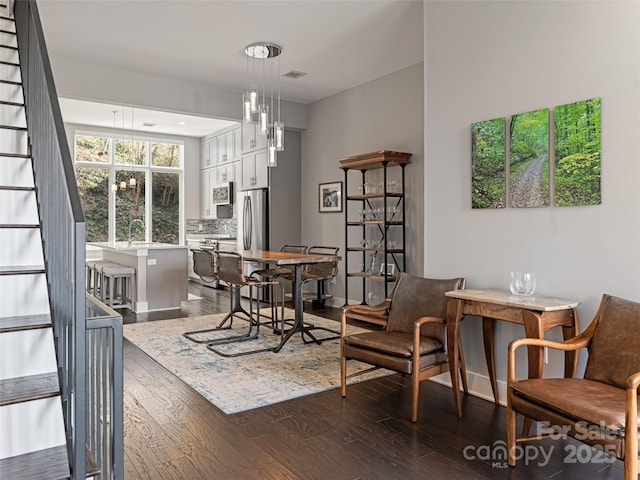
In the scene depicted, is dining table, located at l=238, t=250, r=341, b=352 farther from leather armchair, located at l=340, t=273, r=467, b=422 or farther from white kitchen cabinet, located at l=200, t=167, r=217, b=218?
white kitchen cabinet, located at l=200, t=167, r=217, b=218

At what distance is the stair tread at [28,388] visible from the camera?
180 cm

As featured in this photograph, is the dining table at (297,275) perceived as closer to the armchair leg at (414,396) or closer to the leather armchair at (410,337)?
the leather armchair at (410,337)

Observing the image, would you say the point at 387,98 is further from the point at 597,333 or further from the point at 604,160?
the point at 597,333

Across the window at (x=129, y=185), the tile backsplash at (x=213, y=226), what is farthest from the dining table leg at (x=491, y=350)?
the window at (x=129, y=185)

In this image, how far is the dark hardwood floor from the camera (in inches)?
91.3

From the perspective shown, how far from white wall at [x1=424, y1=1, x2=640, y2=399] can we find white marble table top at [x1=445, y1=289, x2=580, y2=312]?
167mm

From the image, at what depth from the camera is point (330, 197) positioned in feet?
23.1

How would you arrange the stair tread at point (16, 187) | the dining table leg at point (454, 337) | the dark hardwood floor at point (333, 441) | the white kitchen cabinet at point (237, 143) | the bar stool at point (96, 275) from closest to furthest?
the dark hardwood floor at point (333, 441)
the stair tread at point (16, 187)
the dining table leg at point (454, 337)
the bar stool at point (96, 275)
the white kitchen cabinet at point (237, 143)

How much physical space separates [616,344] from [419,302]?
1340 mm

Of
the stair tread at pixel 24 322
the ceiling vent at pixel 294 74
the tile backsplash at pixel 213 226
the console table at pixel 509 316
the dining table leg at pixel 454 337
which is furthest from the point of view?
the tile backsplash at pixel 213 226

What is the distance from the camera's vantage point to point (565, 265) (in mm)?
2904

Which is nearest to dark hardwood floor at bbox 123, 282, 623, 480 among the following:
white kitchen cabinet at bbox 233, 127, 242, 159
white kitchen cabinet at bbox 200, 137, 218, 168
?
white kitchen cabinet at bbox 233, 127, 242, 159

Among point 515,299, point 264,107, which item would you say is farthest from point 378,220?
Result: point 515,299

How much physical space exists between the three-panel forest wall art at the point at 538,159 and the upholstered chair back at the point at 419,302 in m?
0.65
